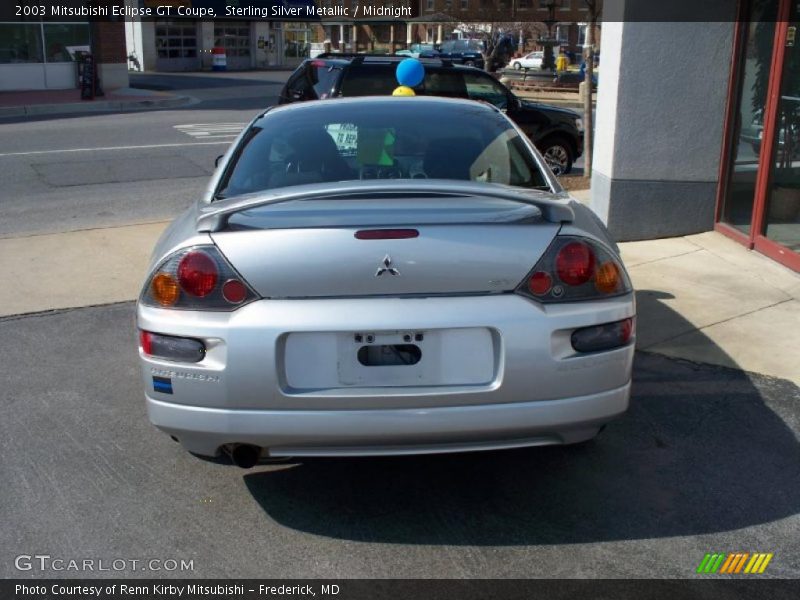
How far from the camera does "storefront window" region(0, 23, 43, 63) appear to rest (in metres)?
29.5

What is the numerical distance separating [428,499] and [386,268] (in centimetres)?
113

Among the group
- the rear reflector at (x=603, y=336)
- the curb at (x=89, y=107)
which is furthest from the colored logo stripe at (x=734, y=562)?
the curb at (x=89, y=107)

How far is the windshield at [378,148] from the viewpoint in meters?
4.43

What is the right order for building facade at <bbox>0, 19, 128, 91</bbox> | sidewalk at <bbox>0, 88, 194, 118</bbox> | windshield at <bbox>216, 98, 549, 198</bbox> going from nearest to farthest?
windshield at <bbox>216, 98, 549, 198</bbox> → sidewalk at <bbox>0, 88, 194, 118</bbox> → building facade at <bbox>0, 19, 128, 91</bbox>

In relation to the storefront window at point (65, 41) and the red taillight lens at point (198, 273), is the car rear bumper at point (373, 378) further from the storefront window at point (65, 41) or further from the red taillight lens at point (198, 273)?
the storefront window at point (65, 41)

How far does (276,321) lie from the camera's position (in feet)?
10.8

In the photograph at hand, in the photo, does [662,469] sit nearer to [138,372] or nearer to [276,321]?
[276,321]

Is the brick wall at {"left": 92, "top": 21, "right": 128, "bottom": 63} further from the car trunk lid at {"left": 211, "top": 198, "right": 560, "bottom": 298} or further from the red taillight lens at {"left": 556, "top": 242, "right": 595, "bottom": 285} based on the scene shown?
the red taillight lens at {"left": 556, "top": 242, "right": 595, "bottom": 285}

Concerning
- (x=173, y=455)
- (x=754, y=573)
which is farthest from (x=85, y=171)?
(x=754, y=573)

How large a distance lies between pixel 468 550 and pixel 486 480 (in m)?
0.62

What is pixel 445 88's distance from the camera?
13.5 meters

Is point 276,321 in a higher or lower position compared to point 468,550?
higher

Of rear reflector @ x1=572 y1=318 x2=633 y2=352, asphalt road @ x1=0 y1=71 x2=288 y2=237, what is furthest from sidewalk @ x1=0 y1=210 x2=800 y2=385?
rear reflector @ x1=572 y1=318 x2=633 y2=352

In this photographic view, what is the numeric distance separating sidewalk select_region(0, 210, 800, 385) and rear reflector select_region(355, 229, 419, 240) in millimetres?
2770
